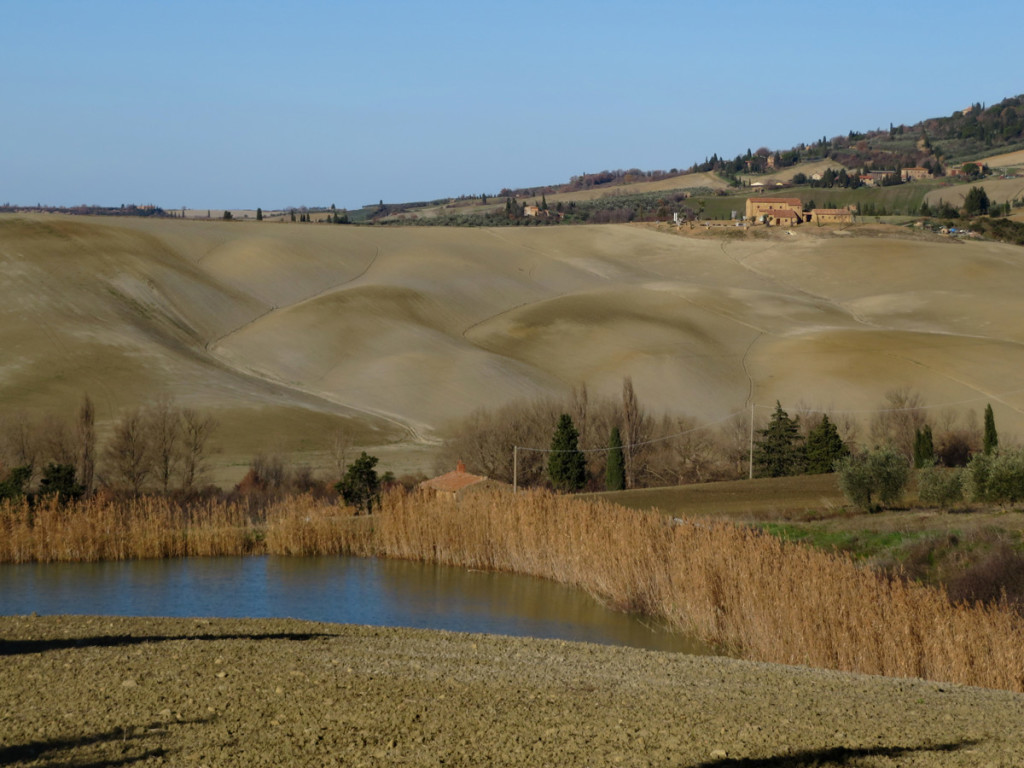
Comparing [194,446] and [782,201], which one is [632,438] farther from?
[782,201]

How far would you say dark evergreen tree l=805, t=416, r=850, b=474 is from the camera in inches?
2333

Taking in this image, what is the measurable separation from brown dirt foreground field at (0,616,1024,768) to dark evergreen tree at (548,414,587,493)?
38.0 meters

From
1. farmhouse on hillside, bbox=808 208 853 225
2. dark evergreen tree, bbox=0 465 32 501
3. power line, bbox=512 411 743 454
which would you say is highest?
farmhouse on hillside, bbox=808 208 853 225

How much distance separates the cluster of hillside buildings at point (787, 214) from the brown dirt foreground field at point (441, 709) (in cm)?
13542

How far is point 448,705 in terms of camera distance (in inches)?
481

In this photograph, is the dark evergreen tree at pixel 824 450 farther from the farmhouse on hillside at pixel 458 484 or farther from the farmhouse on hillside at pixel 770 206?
the farmhouse on hillside at pixel 770 206

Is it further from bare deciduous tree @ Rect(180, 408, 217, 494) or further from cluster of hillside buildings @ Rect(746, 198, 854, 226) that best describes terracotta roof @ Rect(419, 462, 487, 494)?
cluster of hillside buildings @ Rect(746, 198, 854, 226)

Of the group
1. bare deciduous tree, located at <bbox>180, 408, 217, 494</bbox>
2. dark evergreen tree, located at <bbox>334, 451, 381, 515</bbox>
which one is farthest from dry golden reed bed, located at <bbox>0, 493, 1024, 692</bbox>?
bare deciduous tree, located at <bbox>180, 408, 217, 494</bbox>

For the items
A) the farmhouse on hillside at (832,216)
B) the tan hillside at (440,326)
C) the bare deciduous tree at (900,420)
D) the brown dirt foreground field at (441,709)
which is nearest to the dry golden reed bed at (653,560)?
the brown dirt foreground field at (441,709)

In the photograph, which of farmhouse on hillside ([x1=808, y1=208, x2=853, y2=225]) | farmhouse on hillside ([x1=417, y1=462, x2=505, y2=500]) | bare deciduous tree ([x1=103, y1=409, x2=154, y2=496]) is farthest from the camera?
farmhouse on hillside ([x1=808, y1=208, x2=853, y2=225])

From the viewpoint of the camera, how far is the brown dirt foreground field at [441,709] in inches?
408

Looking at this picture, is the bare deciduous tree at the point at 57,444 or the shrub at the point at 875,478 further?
the bare deciduous tree at the point at 57,444

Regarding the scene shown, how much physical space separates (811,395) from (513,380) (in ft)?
60.1

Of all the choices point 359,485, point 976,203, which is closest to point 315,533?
point 359,485
